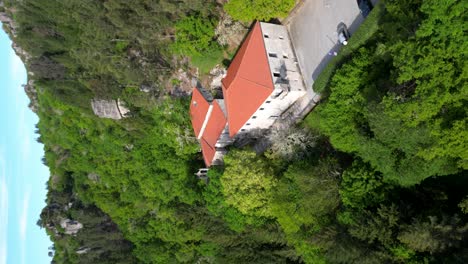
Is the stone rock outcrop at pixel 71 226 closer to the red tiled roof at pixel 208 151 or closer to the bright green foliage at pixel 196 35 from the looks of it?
the red tiled roof at pixel 208 151

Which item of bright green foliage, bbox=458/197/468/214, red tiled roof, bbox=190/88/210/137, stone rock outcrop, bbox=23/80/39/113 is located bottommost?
bright green foliage, bbox=458/197/468/214

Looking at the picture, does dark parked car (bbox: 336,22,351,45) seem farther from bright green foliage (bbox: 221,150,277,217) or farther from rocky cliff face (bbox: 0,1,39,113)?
rocky cliff face (bbox: 0,1,39,113)

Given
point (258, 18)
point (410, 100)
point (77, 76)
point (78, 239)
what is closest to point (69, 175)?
point (78, 239)

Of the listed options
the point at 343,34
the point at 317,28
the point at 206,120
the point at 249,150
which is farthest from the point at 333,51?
the point at 206,120

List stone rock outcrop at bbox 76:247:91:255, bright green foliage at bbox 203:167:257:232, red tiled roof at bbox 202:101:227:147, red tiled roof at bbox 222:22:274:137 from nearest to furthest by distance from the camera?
red tiled roof at bbox 222:22:274:137
bright green foliage at bbox 203:167:257:232
red tiled roof at bbox 202:101:227:147
stone rock outcrop at bbox 76:247:91:255

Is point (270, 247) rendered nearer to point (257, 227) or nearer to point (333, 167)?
point (257, 227)

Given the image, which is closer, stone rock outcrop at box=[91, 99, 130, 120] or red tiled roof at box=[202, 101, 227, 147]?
red tiled roof at box=[202, 101, 227, 147]

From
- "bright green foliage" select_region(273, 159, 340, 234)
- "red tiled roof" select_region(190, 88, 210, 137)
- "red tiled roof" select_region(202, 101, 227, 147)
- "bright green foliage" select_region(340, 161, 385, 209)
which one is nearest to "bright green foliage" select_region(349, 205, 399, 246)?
"bright green foliage" select_region(340, 161, 385, 209)
